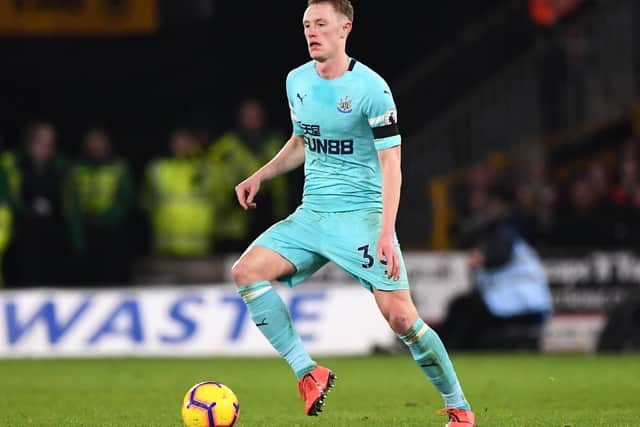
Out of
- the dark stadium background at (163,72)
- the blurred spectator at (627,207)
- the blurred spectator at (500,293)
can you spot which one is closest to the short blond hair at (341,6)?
the blurred spectator at (500,293)

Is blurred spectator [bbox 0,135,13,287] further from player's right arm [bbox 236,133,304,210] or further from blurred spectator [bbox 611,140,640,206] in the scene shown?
player's right arm [bbox 236,133,304,210]

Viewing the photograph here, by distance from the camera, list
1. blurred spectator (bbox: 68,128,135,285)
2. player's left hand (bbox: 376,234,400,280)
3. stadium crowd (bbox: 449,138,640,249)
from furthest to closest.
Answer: blurred spectator (bbox: 68,128,135,285) → stadium crowd (bbox: 449,138,640,249) → player's left hand (bbox: 376,234,400,280)

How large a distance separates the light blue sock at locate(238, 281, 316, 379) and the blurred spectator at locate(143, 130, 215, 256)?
791 cm

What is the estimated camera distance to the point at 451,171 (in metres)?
17.5

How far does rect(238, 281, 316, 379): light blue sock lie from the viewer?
7074mm

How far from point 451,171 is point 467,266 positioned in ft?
11.4

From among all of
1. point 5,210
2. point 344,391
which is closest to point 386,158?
point 344,391

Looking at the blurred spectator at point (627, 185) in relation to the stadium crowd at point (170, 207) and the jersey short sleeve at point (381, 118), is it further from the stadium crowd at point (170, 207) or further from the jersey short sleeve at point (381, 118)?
the jersey short sleeve at point (381, 118)

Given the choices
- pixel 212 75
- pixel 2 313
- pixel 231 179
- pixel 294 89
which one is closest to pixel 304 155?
pixel 294 89

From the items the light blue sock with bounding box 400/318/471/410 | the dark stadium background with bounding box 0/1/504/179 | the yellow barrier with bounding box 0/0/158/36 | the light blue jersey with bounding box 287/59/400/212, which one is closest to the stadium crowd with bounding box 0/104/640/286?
the yellow barrier with bounding box 0/0/158/36

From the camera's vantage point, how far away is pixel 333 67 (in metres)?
7.11

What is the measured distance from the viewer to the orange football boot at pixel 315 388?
6.88 meters

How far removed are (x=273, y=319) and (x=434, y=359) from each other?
83 cm

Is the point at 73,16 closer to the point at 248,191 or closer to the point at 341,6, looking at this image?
the point at 248,191
